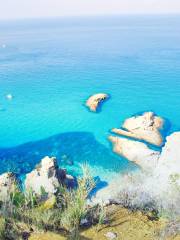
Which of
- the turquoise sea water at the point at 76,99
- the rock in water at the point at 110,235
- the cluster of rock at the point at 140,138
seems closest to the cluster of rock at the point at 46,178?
the turquoise sea water at the point at 76,99

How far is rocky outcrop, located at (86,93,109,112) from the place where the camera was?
37.0 metres

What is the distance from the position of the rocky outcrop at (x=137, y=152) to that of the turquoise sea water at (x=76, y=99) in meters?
0.69

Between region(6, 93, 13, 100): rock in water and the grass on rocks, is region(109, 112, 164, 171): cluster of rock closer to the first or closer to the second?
the grass on rocks

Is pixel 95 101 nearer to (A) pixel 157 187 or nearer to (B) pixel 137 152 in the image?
(B) pixel 137 152

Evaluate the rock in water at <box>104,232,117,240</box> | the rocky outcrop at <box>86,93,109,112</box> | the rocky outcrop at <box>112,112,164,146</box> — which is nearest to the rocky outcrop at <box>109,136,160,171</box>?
the rocky outcrop at <box>112,112,164,146</box>

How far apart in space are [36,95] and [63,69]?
13.9 m

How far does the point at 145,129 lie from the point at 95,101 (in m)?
9.87

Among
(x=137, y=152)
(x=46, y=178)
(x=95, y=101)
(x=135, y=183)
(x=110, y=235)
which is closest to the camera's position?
(x=110, y=235)

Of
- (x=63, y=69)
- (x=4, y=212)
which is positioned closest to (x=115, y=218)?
(x=4, y=212)

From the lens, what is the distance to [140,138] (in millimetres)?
29031

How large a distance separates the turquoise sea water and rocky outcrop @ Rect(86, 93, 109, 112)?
0.90m

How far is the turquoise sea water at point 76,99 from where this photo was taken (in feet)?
89.6

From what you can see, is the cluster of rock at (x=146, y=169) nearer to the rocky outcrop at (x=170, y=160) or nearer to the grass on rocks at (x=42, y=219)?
the rocky outcrop at (x=170, y=160)

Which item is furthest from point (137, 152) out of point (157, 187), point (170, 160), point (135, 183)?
point (157, 187)
